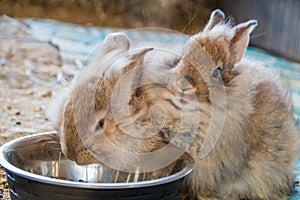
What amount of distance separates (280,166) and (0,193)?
3.91 feet

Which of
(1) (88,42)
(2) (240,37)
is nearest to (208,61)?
(2) (240,37)

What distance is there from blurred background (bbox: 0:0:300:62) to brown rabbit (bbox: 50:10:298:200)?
6.72ft

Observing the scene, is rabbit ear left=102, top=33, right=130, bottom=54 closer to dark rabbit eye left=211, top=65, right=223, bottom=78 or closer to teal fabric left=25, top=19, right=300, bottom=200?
dark rabbit eye left=211, top=65, right=223, bottom=78

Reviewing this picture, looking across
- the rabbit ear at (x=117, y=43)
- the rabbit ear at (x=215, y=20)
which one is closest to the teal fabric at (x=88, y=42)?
the rabbit ear at (x=215, y=20)

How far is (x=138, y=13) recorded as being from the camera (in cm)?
669

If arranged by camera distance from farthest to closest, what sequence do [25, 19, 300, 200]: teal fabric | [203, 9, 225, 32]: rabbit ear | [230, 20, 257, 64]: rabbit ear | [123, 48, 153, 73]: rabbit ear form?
[25, 19, 300, 200]: teal fabric → [203, 9, 225, 32]: rabbit ear → [230, 20, 257, 64]: rabbit ear → [123, 48, 153, 73]: rabbit ear

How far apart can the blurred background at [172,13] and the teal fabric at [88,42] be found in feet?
0.62

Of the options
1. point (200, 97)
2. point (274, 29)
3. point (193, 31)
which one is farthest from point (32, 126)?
point (274, 29)

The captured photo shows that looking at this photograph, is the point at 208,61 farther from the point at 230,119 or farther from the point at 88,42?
the point at 88,42

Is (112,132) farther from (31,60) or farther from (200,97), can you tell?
(31,60)

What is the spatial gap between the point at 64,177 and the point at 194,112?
57 cm

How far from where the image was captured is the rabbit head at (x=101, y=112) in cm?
190

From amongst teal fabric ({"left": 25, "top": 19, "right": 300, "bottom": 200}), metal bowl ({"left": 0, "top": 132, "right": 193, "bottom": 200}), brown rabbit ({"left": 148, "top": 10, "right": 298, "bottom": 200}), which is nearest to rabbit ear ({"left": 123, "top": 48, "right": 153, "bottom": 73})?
brown rabbit ({"left": 148, "top": 10, "right": 298, "bottom": 200})

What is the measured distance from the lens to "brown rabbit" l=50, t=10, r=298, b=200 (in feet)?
6.34
